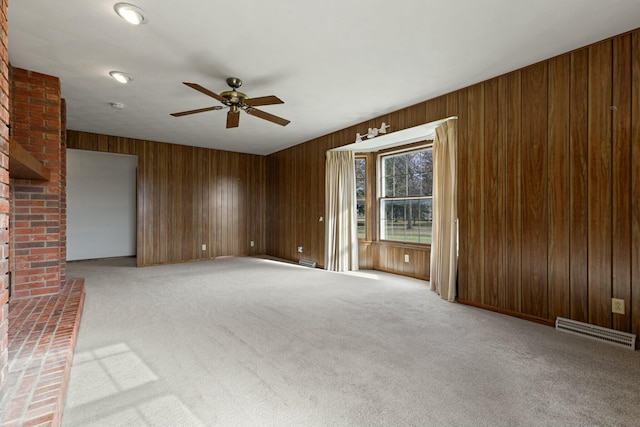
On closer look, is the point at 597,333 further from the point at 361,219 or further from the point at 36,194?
the point at 36,194

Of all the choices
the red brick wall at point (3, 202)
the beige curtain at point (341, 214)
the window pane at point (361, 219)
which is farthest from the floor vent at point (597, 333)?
the red brick wall at point (3, 202)

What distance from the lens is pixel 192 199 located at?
6.70 meters

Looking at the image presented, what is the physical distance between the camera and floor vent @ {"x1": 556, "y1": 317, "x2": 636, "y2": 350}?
244cm

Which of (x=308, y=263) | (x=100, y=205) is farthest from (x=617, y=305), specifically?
(x=100, y=205)

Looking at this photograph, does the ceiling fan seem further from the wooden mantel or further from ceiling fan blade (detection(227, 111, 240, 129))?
the wooden mantel

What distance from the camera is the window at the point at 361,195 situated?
19.0ft

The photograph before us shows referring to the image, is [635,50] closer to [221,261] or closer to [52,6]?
[52,6]

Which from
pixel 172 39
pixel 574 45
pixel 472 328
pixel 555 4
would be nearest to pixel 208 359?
pixel 472 328

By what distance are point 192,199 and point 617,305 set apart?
675cm

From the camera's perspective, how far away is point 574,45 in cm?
269

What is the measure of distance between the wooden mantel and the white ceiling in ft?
3.30

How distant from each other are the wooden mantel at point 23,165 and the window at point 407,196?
4.66 metres

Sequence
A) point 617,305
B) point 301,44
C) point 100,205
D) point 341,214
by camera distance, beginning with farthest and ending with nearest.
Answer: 1. point 100,205
2. point 341,214
3. point 301,44
4. point 617,305

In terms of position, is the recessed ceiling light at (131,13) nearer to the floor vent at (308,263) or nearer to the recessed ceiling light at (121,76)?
the recessed ceiling light at (121,76)
